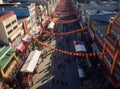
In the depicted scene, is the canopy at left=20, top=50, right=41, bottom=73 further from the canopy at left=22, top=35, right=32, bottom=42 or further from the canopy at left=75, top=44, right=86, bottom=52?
the canopy at left=75, top=44, right=86, bottom=52

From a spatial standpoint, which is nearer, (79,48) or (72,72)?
(72,72)

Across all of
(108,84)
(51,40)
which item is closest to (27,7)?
(51,40)

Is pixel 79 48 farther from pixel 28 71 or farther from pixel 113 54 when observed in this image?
pixel 28 71

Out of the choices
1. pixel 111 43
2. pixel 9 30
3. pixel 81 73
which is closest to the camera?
pixel 111 43

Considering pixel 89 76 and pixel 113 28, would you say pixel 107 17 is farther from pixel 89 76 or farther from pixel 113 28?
pixel 89 76

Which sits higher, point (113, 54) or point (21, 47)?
point (113, 54)

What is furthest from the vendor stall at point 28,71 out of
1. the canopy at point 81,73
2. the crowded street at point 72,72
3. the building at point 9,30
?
the canopy at point 81,73

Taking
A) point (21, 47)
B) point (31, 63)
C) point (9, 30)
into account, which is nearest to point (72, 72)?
point (31, 63)
